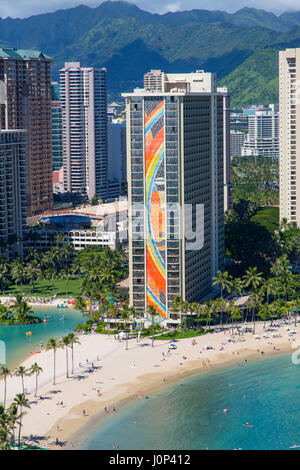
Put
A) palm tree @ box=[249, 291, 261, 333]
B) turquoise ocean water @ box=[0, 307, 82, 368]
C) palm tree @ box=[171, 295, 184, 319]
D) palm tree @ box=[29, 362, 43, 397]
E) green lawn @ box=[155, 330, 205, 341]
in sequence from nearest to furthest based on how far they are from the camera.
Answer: palm tree @ box=[29, 362, 43, 397], turquoise ocean water @ box=[0, 307, 82, 368], green lawn @ box=[155, 330, 205, 341], palm tree @ box=[171, 295, 184, 319], palm tree @ box=[249, 291, 261, 333]

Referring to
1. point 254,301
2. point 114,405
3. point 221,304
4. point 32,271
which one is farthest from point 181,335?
point 32,271

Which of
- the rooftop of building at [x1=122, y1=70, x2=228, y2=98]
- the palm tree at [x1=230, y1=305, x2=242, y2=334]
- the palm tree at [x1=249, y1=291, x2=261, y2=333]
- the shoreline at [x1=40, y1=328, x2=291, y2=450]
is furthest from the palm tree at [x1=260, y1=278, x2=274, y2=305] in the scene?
the rooftop of building at [x1=122, y1=70, x2=228, y2=98]

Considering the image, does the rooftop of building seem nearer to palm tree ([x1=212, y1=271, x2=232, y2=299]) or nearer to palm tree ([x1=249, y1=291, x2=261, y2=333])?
palm tree ([x1=212, y1=271, x2=232, y2=299])

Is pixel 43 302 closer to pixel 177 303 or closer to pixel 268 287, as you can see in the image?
pixel 177 303

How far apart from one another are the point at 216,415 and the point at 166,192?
161 ft

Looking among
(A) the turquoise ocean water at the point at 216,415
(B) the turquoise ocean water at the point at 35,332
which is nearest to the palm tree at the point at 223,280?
(A) the turquoise ocean water at the point at 216,415

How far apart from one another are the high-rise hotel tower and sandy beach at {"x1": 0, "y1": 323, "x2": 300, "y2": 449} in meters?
11.8

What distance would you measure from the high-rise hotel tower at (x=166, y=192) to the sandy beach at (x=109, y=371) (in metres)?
11.8

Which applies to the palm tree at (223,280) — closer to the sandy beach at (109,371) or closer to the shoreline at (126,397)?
the sandy beach at (109,371)

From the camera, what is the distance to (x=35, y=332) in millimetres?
164875

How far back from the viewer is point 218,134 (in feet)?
585

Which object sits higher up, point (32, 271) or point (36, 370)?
point (32, 271)

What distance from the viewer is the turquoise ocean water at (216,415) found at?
4350 inches

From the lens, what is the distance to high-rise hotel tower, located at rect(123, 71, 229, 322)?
153250mm
